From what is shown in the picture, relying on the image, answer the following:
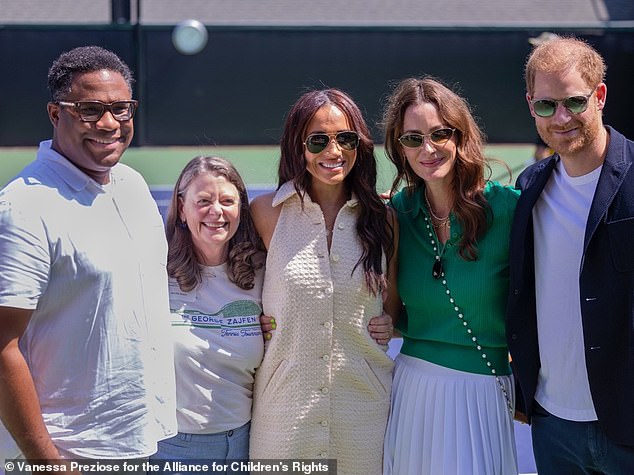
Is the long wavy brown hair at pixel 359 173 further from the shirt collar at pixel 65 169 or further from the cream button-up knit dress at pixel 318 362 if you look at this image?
the shirt collar at pixel 65 169

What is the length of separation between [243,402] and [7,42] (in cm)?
1209

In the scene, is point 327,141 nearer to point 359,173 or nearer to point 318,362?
point 359,173

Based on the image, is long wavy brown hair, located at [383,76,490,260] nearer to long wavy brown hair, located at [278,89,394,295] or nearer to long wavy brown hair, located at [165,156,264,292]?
long wavy brown hair, located at [278,89,394,295]

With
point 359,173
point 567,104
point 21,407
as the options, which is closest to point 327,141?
point 359,173

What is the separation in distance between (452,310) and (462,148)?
0.54 m

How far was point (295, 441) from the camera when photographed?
288 centimetres

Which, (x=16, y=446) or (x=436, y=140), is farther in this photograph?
(x=436, y=140)

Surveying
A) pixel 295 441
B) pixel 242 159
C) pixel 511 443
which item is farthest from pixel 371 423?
pixel 242 159

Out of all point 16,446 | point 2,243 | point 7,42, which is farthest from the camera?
point 7,42

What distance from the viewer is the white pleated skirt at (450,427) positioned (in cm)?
287

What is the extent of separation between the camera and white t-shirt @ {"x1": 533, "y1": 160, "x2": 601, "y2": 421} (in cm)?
271

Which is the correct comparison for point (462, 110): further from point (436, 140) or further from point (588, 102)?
point (588, 102)

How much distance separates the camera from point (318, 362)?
113 inches

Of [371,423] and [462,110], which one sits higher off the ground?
[462,110]
